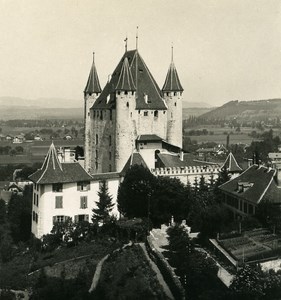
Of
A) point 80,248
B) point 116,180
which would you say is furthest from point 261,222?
point 116,180

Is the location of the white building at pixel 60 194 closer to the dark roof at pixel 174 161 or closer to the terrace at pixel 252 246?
the dark roof at pixel 174 161

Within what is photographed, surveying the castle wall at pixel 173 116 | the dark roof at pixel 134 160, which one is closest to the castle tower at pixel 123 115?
the castle wall at pixel 173 116

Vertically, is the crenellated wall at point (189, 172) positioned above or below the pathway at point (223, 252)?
above

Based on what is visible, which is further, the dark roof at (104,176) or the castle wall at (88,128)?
the castle wall at (88,128)

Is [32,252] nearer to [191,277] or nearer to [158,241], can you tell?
[158,241]

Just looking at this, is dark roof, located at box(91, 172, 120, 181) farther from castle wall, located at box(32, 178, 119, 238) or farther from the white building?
castle wall, located at box(32, 178, 119, 238)

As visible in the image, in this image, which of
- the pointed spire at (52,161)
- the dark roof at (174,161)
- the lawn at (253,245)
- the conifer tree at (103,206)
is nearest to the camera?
the lawn at (253,245)

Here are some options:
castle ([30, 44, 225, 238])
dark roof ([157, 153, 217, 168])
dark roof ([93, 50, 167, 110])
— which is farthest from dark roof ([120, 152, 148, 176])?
dark roof ([93, 50, 167, 110])
